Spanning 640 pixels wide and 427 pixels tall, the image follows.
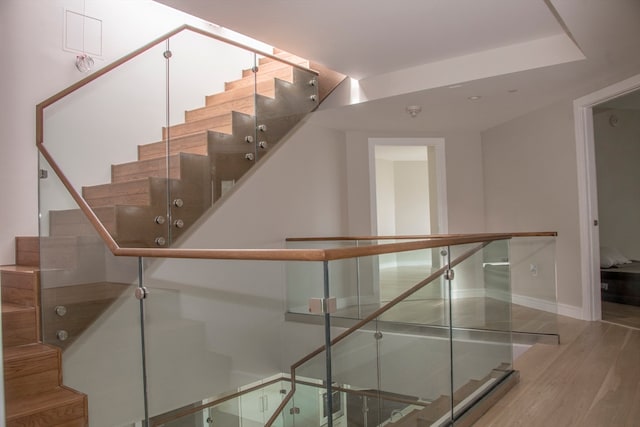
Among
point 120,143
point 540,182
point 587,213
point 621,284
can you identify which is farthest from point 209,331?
point 621,284

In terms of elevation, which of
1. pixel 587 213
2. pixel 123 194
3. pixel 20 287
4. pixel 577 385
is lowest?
pixel 577 385

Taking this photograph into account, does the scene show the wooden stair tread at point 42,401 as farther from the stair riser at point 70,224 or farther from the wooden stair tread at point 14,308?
the stair riser at point 70,224

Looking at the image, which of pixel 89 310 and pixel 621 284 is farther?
pixel 621 284

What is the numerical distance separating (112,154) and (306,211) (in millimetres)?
2630

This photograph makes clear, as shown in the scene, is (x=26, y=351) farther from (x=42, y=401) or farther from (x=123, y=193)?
(x=123, y=193)

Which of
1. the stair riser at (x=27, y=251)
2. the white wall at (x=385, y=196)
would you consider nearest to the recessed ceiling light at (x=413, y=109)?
the stair riser at (x=27, y=251)

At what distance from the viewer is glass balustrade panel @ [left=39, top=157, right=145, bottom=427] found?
2.62 metres

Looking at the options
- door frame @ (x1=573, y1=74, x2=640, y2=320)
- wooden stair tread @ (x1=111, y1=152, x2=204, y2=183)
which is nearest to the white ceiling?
door frame @ (x1=573, y1=74, x2=640, y2=320)

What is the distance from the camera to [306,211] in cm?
573

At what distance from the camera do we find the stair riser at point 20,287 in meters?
3.02

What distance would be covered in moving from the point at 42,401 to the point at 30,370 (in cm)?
19

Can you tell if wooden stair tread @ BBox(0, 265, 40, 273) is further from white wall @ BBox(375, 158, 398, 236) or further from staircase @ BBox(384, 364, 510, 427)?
white wall @ BBox(375, 158, 398, 236)

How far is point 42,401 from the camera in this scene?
2645mm

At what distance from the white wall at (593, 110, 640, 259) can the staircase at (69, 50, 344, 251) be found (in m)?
4.54
